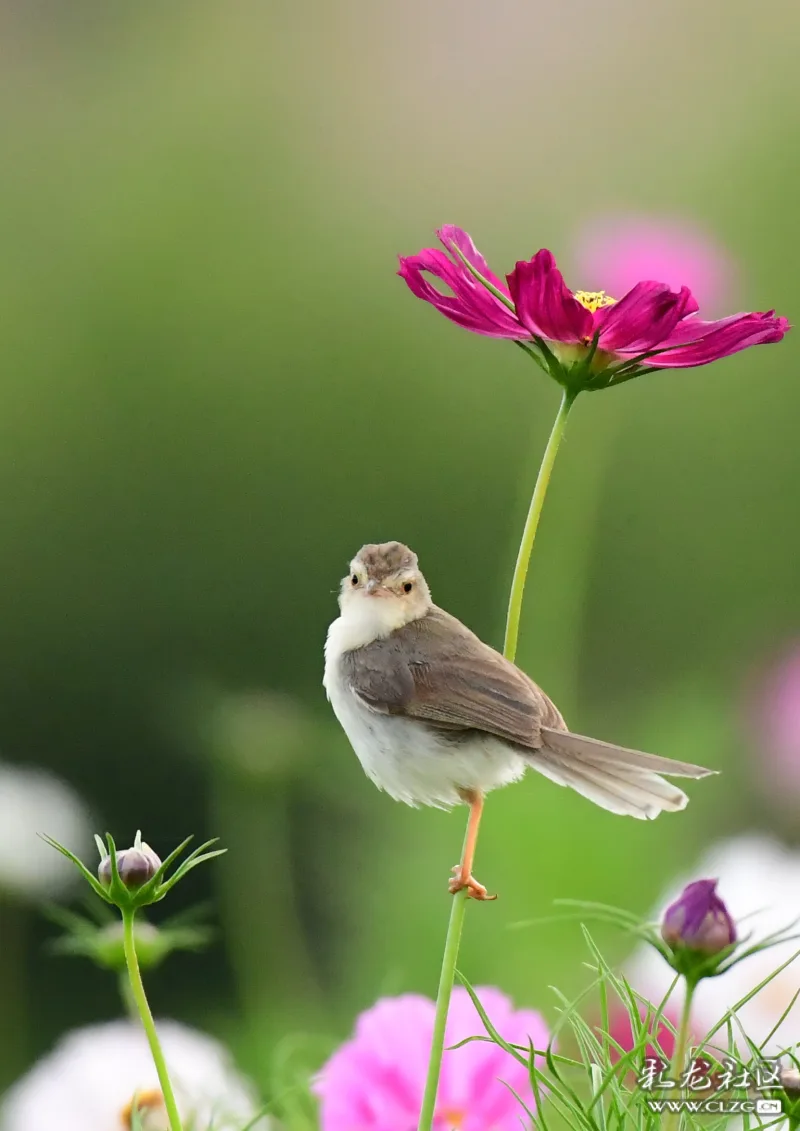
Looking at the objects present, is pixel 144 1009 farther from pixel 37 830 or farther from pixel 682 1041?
pixel 37 830

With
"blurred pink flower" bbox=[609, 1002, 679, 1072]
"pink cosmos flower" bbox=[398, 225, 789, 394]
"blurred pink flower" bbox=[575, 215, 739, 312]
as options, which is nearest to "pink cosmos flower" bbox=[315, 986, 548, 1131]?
"blurred pink flower" bbox=[609, 1002, 679, 1072]

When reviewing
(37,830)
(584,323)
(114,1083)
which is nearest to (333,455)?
(37,830)

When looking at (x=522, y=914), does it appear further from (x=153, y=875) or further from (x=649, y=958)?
(x=153, y=875)

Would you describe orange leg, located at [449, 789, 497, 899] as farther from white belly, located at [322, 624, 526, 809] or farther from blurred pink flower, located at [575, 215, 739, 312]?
blurred pink flower, located at [575, 215, 739, 312]

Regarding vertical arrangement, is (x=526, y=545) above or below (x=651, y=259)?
below

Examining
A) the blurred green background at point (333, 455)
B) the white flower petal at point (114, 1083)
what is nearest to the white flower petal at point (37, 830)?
the blurred green background at point (333, 455)
